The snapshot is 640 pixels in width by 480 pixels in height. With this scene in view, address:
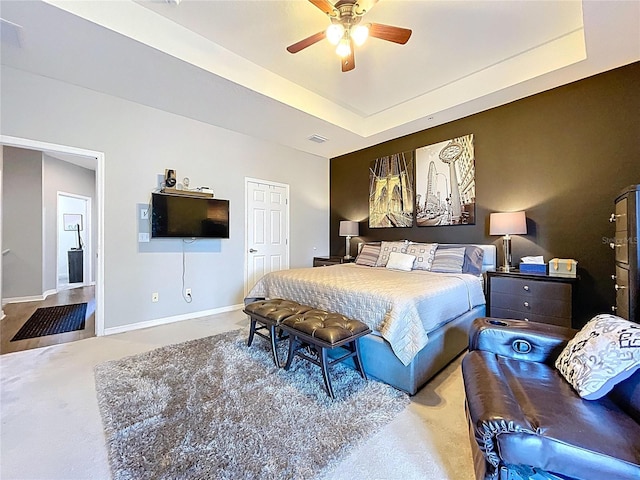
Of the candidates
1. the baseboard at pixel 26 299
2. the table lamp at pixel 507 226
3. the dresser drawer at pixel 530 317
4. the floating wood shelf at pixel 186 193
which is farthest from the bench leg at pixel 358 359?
the baseboard at pixel 26 299

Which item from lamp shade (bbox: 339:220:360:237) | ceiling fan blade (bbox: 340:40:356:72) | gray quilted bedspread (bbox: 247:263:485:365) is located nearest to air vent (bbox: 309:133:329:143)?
lamp shade (bbox: 339:220:360:237)

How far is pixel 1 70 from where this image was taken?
277cm

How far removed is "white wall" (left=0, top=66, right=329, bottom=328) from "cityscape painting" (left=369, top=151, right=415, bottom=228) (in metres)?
1.80

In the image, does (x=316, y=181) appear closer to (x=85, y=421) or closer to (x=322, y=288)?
(x=322, y=288)

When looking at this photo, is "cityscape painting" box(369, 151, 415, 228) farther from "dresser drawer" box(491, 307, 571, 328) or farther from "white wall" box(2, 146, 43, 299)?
"white wall" box(2, 146, 43, 299)

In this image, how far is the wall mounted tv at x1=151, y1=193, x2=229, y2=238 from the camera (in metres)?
3.57

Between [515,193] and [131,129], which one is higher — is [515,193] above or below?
below

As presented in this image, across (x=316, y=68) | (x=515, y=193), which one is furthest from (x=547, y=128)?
(x=316, y=68)

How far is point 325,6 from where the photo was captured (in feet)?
6.86

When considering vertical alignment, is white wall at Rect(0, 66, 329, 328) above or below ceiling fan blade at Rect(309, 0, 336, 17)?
below

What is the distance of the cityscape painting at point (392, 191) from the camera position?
4.55 m

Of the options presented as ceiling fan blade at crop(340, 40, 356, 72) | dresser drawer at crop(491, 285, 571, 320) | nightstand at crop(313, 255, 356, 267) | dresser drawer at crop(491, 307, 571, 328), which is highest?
ceiling fan blade at crop(340, 40, 356, 72)

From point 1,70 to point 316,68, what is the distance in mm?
3164

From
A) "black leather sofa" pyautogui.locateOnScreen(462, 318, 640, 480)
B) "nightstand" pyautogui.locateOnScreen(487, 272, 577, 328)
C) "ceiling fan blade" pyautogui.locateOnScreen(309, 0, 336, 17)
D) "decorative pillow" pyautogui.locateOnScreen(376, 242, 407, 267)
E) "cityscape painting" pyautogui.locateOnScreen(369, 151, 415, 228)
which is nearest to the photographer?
"black leather sofa" pyautogui.locateOnScreen(462, 318, 640, 480)
